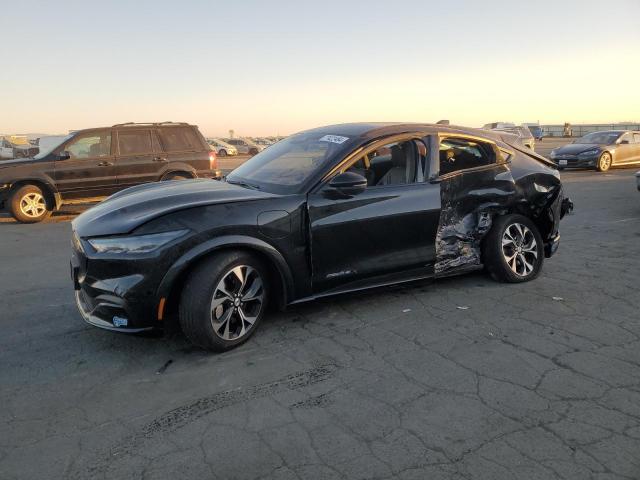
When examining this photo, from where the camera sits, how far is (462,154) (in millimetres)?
4961

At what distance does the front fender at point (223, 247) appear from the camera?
3455mm

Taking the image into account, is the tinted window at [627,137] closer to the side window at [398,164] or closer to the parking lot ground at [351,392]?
the parking lot ground at [351,392]

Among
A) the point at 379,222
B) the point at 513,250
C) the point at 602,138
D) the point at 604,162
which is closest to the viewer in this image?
the point at 379,222

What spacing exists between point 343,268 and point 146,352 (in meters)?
1.61

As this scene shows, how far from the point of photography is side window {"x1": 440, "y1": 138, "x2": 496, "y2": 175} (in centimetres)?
478

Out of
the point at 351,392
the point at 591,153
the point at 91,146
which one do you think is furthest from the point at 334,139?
the point at 591,153

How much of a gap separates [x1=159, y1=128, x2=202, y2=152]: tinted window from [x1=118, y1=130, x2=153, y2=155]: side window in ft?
0.97

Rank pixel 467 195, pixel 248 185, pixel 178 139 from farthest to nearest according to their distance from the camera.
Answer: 1. pixel 178 139
2. pixel 467 195
3. pixel 248 185

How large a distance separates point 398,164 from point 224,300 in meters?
2.08

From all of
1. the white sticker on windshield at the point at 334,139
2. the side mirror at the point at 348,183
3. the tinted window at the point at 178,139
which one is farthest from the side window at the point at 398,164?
the tinted window at the point at 178,139

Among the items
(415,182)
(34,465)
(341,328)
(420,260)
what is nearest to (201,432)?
(34,465)

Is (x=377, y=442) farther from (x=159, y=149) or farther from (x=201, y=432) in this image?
(x=159, y=149)

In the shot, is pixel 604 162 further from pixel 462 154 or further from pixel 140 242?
pixel 140 242

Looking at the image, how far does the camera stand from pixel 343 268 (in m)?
4.14
